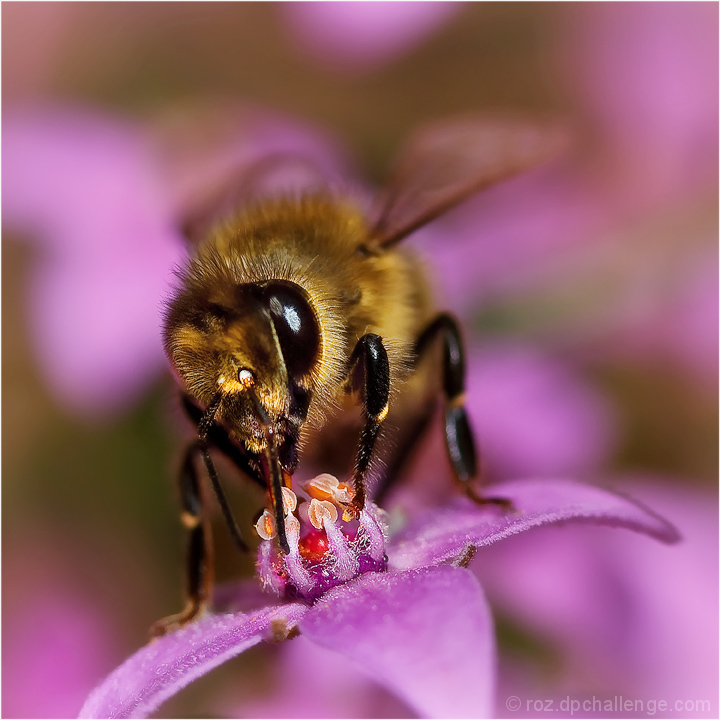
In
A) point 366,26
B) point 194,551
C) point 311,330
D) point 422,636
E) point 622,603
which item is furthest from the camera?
point 366,26

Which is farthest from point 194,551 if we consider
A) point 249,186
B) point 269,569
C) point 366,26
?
point 366,26

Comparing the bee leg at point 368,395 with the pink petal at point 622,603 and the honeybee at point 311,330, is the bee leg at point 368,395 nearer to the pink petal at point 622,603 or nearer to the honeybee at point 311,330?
the honeybee at point 311,330

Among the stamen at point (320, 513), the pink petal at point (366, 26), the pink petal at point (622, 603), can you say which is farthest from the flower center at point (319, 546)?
the pink petal at point (366, 26)

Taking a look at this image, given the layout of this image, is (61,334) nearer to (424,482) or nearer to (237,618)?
(424,482)

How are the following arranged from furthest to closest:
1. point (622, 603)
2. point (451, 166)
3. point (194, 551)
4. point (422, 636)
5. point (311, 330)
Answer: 1. point (622, 603)
2. point (451, 166)
3. point (194, 551)
4. point (311, 330)
5. point (422, 636)

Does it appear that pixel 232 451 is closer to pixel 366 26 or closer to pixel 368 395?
pixel 368 395

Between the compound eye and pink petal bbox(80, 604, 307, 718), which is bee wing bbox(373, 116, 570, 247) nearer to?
the compound eye

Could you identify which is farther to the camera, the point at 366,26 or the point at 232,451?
the point at 366,26

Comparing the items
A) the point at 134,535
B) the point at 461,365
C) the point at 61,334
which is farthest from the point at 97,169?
the point at 461,365
